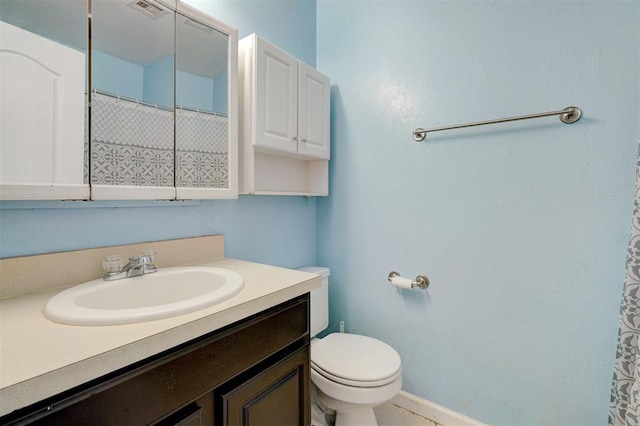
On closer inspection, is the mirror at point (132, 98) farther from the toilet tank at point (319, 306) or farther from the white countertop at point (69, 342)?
the toilet tank at point (319, 306)

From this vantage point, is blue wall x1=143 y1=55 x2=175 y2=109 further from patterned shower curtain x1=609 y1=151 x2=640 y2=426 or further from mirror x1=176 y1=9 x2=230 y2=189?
patterned shower curtain x1=609 y1=151 x2=640 y2=426

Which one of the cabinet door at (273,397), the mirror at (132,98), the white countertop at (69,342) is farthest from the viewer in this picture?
the mirror at (132,98)

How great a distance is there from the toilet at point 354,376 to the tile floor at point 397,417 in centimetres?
24

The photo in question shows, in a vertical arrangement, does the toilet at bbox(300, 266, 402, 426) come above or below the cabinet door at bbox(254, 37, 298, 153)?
below

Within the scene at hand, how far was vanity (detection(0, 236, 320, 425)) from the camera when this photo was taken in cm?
50

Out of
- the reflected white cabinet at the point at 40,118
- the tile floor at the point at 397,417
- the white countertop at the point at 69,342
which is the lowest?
the tile floor at the point at 397,417

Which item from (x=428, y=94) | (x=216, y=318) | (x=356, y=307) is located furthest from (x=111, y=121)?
(x=356, y=307)

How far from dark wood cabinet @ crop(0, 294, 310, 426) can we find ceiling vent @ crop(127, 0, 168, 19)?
106 centimetres

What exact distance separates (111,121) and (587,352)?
→ 188 cm

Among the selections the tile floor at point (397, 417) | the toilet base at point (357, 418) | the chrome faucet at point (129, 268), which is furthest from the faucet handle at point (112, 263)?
the tile floor at point (397, 417)

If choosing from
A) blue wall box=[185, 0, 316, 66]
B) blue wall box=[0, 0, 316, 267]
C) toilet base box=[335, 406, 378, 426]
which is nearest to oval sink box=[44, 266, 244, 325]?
blue wall box=[0, 0, 316, 267]

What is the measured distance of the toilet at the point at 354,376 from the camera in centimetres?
119

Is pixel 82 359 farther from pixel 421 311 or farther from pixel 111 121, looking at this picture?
pixel 421 311

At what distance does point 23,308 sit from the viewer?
2.43 feet
